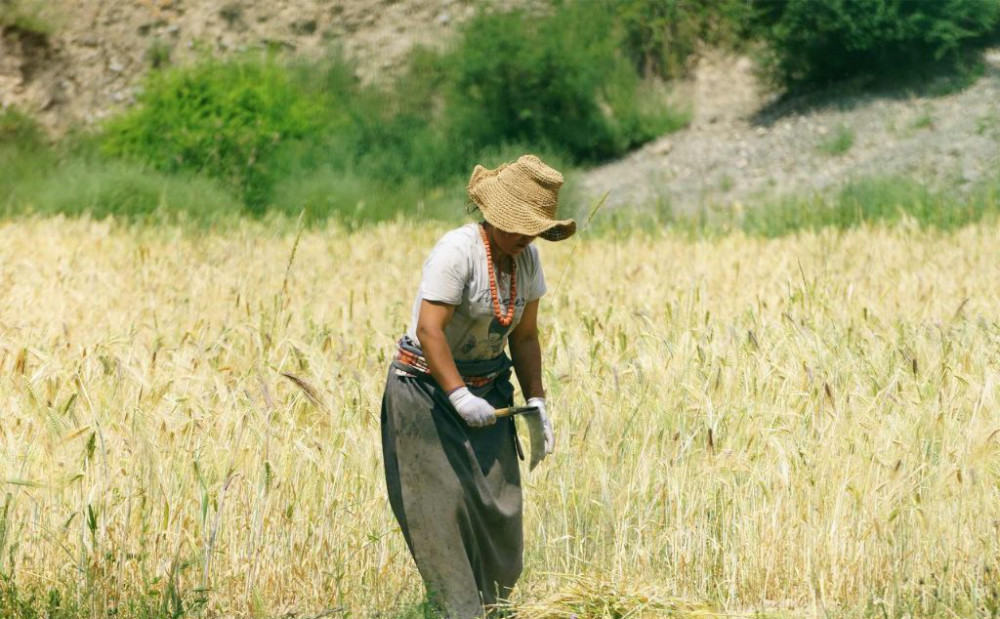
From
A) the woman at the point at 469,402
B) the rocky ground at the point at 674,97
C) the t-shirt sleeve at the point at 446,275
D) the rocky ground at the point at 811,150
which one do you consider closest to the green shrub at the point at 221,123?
the rocky ground at the point at 674,97

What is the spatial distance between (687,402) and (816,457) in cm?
74

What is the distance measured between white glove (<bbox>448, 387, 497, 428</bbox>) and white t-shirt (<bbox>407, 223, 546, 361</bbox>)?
22cm

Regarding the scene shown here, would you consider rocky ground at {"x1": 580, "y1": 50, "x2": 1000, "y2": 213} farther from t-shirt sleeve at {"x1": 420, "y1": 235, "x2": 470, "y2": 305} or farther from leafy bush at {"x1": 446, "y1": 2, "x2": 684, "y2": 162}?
t-shirt sleeve at {"x1": 420, "y1": 235, "x2": 470, "y2": 305}

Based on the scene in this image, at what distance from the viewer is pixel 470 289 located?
3.46 meters

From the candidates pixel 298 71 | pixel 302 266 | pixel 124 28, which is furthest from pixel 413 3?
pixel 302 266

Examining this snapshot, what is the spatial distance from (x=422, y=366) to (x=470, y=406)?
0.24 m

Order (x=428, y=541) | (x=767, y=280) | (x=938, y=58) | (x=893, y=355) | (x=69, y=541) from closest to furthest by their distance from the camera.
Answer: (x=428, y=541)
(x=69, y=541)
(x=893, y=355)
(x=767, y=280)
(x=938, y=58)

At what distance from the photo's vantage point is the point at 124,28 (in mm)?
19219

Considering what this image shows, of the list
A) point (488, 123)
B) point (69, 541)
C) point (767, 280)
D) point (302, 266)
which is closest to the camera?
point (69, 541)

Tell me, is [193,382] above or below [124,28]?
above

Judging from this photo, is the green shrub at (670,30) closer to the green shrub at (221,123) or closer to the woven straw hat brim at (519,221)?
the green shrub at (221,123)

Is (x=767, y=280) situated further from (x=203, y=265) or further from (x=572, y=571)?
(x=572, y=571)

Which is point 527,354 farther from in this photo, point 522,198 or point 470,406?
point 522,198

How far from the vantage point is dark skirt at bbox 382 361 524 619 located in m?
3.51
